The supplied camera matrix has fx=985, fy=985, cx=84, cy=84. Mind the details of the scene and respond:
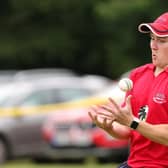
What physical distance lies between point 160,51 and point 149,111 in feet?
1.28

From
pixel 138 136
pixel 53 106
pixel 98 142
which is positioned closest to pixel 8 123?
pixel 53 106

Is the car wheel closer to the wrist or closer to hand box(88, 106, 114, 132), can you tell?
hand box(88, 106, 114, 132)

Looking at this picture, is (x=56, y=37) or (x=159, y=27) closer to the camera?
(x=159, y=27)

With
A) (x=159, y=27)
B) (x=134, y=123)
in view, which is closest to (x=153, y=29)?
(x=159, y=27)

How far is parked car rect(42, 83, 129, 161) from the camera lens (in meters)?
16.4

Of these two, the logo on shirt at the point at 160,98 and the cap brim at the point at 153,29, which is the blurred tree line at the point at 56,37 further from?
the logo on shirt at the point at 160,98

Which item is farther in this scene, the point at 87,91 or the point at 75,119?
the point at 87,91

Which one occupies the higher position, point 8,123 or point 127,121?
point 127,121

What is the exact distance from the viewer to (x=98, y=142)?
16422mm

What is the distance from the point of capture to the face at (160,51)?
248 inches

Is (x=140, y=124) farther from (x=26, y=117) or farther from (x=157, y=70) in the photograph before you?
(x=26, y=117)

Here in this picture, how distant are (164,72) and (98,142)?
33.2 ft

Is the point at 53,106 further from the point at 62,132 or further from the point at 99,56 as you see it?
the point at 99,56

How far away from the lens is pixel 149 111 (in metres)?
6.30
